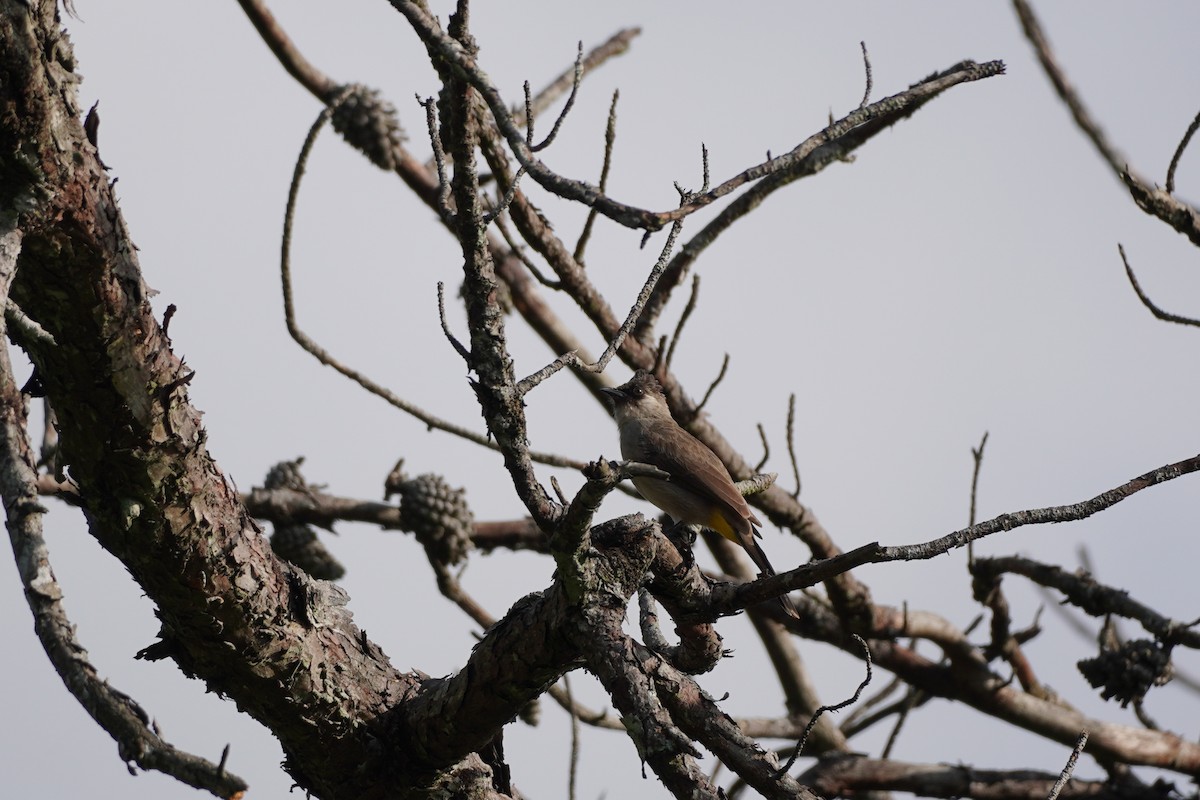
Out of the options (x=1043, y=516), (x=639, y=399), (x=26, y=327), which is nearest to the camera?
(x=1043, y=516)

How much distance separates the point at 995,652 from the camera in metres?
6.54

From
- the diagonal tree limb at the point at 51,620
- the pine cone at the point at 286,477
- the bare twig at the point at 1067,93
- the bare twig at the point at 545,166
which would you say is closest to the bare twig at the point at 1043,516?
the bare twig at the point at 545,166

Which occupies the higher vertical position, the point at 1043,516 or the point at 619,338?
the point at 619,338

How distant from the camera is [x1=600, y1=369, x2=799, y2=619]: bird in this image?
5906 millimetres

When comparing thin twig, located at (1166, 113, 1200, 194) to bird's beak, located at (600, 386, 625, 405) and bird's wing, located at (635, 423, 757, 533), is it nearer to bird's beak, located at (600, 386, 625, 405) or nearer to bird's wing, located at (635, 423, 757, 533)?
bird's wing, located at (635, 423, 757, 533)

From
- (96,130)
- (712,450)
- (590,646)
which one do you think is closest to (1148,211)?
(712,450)

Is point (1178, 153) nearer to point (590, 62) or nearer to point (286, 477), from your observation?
point (590, 62)

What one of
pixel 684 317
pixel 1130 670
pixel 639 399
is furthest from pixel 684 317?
pixel 1130 670

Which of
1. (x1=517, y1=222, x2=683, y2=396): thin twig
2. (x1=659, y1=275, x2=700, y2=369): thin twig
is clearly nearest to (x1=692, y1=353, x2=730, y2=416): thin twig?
(x1=659, y1=275, x2=700, y2=369): thin twig

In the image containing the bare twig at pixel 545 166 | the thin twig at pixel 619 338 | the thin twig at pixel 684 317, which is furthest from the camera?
the thin twig at pixel 684 317

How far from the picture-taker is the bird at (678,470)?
233 inches

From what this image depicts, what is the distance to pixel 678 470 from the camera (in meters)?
6.26

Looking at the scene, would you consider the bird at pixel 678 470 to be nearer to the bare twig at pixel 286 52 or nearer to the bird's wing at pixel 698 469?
the bird's wing at pixel 698 469

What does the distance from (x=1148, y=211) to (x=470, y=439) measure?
10.3 ft
